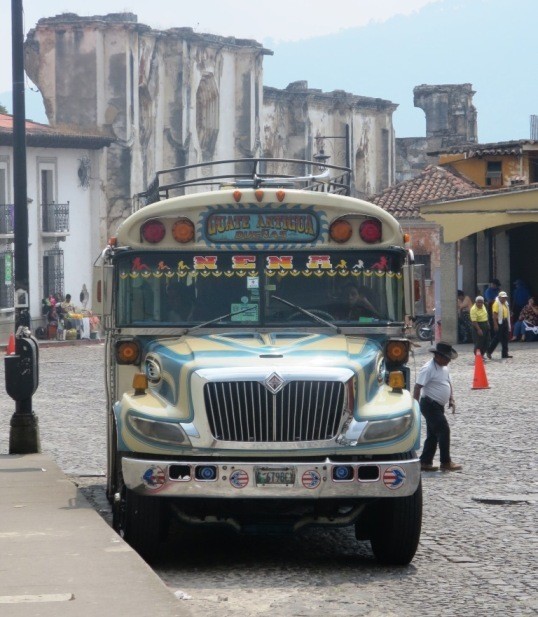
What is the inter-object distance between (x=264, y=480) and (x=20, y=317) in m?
7.47

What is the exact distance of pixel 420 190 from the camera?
57375 millimetres

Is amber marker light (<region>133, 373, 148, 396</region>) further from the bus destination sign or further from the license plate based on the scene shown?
the bus destination sign

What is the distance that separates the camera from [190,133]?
72.5 m

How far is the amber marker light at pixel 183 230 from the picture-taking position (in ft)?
39.6

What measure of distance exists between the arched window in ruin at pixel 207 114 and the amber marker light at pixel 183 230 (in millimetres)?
62427

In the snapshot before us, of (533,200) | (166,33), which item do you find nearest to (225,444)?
(533,200)

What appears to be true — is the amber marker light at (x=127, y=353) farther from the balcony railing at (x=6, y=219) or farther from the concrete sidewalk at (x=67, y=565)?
the balcony railing at (x=6, y=219)

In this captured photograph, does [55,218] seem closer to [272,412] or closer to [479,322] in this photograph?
[479,322]

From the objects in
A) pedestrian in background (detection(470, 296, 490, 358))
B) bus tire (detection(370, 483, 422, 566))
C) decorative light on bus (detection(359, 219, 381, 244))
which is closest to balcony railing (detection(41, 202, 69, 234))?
pedestrian in background (detection(470, 296, 490, 358))

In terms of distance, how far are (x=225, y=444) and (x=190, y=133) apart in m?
62.7

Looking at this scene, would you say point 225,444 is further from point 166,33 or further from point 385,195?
point 166,33

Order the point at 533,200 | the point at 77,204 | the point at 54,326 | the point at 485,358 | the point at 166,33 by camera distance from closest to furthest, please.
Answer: the point at 485,358 < the point at 533,200 < the point at 54,326 < the point at 77,204 < the point at 166,33

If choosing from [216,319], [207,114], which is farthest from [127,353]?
[207,114]

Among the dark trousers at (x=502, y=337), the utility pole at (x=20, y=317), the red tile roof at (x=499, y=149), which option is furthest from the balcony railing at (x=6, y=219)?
the utility pole at (x=20, y=317)
